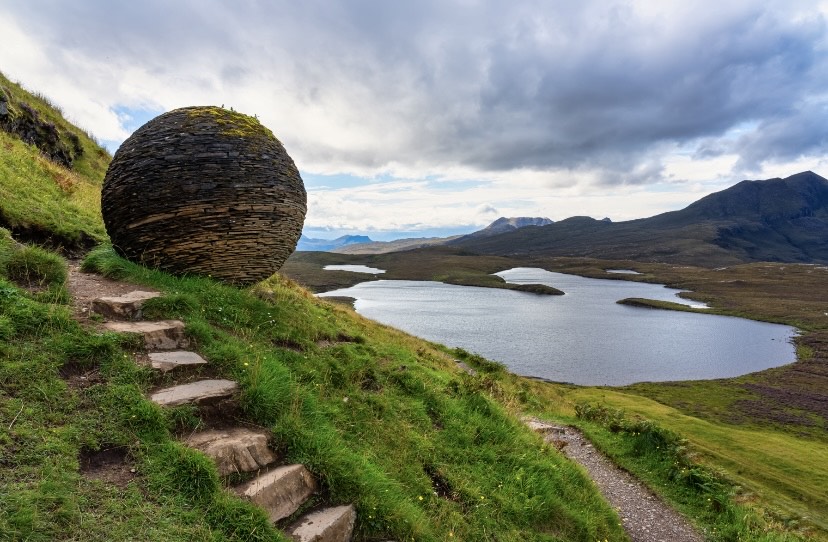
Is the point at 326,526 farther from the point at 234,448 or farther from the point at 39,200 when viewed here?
the point at 39,200

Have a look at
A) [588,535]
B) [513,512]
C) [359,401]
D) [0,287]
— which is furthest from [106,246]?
[588,535]

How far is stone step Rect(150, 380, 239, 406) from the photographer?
6059mm

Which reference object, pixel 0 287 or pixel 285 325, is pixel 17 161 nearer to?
pixel 0 287

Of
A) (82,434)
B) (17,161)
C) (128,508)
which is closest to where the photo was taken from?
(128,508)

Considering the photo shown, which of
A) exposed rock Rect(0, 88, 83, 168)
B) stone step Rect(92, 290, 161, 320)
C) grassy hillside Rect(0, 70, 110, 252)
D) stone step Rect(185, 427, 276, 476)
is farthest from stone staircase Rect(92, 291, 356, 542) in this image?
exposed rock Rect(0, 88, 83, 168)

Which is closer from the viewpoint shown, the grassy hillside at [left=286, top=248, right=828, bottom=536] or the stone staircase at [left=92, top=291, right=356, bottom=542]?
the stone staircase at [left=92, top=291, right=356, bottom=542]

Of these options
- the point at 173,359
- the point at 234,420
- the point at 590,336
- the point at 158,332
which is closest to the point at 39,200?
the point at 158,332

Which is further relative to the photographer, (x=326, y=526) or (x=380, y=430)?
(x=380, y=430)

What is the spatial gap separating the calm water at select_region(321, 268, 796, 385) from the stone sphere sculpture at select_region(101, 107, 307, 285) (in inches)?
1794

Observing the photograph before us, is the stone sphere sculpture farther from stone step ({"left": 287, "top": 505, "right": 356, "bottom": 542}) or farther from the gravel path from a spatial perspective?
the gravel path

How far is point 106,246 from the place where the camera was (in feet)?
36.5

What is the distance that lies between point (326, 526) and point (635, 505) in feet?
34.1

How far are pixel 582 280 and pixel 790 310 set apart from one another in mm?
75899

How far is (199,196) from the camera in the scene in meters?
9.64
